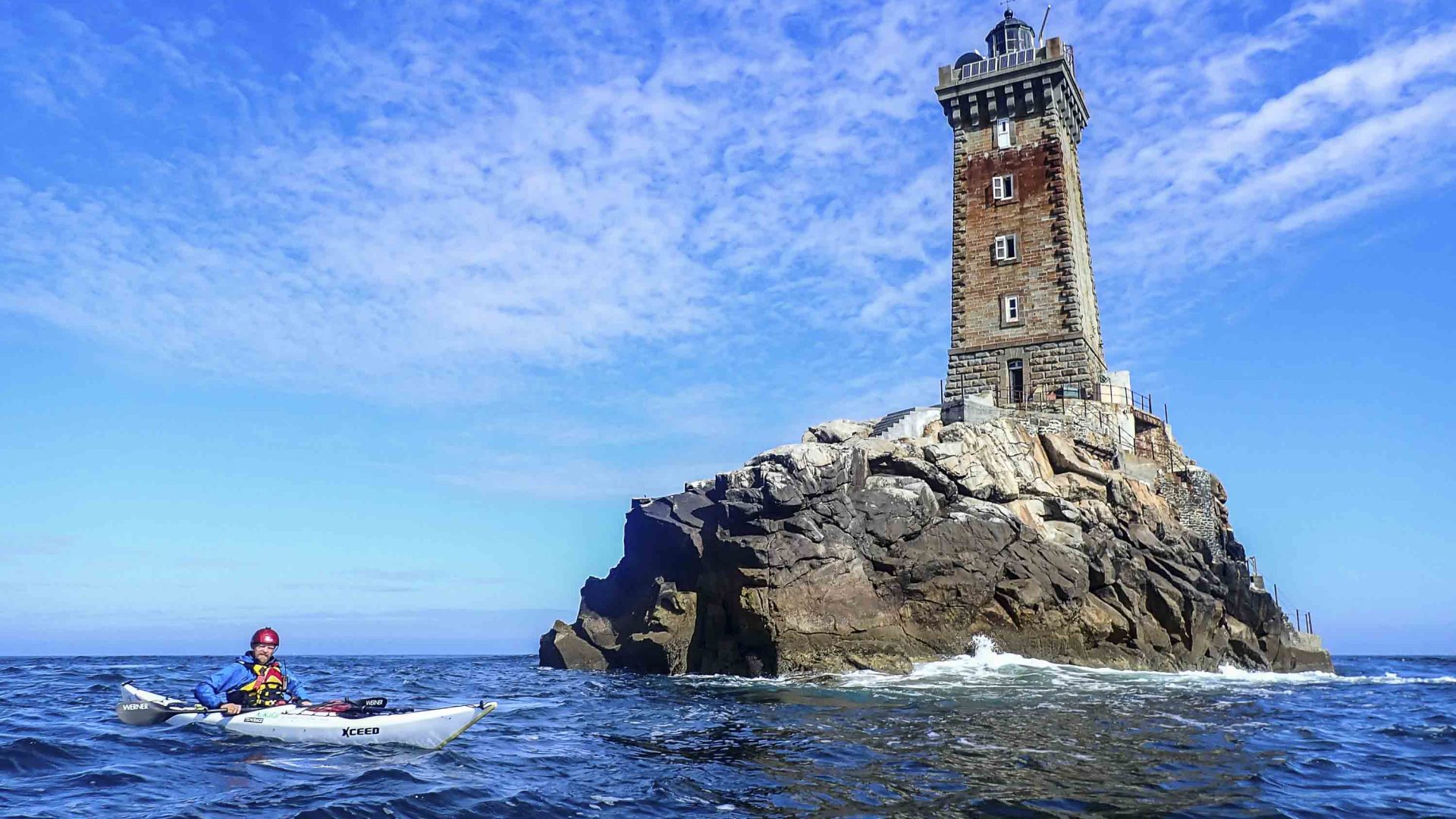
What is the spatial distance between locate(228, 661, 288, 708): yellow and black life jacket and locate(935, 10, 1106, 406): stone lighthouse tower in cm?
3223

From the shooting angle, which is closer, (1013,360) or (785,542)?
(785,542)

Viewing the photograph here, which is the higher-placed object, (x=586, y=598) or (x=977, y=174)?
(x=977, y=174)

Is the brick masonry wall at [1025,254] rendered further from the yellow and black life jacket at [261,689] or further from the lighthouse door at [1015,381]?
the yellow and black life jacket at [261,689]

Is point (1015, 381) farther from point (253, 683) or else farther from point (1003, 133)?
point (253, 683)

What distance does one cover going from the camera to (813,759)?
628 inches

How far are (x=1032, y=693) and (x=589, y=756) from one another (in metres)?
12.5

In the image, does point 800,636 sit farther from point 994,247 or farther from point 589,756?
point 994,247

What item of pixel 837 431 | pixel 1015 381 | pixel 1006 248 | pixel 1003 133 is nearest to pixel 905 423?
pixel 837 431

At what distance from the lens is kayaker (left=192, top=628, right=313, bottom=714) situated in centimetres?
1847

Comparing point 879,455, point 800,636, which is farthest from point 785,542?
point 879,455

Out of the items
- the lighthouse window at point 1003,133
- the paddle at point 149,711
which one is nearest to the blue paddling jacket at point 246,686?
the paddle at point 149,711

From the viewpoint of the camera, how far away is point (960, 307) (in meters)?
46.5

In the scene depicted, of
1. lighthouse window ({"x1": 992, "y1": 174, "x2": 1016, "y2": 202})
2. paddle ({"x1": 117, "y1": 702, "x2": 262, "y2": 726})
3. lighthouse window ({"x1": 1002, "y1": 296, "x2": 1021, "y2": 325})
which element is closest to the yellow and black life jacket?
paddle ({"x1": 117, "y1": 702, "x2": 262, "y2": 726})

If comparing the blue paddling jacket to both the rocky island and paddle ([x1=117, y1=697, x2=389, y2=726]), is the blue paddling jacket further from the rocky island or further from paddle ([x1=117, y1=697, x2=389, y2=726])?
the rocky island
